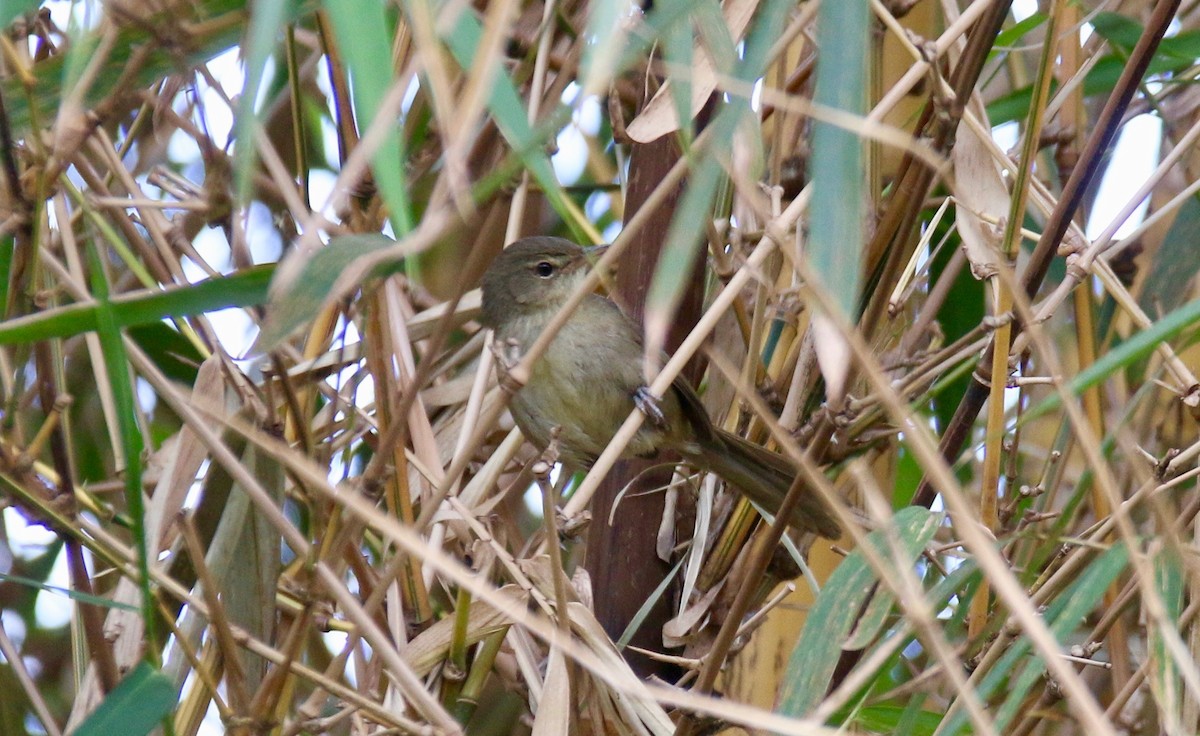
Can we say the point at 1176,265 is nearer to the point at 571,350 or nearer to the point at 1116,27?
the point at 1116,27

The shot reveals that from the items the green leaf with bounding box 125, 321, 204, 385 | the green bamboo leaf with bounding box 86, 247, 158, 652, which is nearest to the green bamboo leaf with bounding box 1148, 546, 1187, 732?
the green bamboo leaf with bounding box 86, 247, 158, 652

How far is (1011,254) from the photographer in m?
1.94

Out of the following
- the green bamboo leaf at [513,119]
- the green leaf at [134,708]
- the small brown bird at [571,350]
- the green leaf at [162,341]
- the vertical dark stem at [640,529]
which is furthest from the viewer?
the small brown bird at [571,350]

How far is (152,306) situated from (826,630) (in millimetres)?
934

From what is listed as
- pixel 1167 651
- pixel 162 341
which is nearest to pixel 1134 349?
pixel 1167 651

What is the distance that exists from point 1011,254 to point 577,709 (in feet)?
3.32

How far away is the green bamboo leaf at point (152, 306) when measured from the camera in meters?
1.53

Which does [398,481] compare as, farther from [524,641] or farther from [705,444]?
[705,444]

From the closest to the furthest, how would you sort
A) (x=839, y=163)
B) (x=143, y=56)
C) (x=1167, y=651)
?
(x=839, y=163)
(x=1167, y=651)
(x=143, y=56)

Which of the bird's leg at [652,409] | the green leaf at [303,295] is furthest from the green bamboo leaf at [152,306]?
the bird's leg at [652,409]

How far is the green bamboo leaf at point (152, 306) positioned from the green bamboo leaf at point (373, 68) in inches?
20.0

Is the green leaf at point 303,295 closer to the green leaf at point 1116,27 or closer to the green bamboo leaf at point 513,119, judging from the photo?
the green bamboo leaf at point 513,119

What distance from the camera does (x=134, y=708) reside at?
157 centimetres

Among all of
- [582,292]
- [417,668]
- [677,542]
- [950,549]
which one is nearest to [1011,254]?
[950,549]
